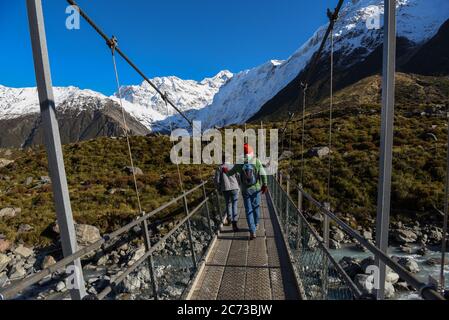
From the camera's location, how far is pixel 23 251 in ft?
43.8

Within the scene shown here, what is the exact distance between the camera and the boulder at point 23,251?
13.2m

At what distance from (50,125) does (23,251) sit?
12945 millimetres

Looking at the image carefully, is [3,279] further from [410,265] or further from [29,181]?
[29,181]

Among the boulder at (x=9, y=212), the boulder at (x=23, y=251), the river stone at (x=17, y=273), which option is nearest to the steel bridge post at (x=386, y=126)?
the river stone at (x=17, y=273)

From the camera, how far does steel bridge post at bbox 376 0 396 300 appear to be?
2.35 meters

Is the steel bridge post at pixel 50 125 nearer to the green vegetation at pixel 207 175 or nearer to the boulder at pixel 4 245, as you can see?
the green vegetation at pixel 207 175

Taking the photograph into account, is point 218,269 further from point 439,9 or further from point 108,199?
point 439,9

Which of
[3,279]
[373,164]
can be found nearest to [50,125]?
[3,279]

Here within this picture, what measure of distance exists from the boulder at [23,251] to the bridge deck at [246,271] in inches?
373

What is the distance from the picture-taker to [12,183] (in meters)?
26.6

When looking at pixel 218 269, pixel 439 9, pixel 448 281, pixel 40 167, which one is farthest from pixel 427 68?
pixel 218 269

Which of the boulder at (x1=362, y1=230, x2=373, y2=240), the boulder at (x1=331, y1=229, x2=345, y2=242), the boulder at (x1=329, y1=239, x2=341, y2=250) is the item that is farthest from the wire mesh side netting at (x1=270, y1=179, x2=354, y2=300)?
the boulder at (x1=362, y1=230, x2=373, y2=240)

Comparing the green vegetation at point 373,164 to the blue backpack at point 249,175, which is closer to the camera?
the blue backpack at point 249,175
